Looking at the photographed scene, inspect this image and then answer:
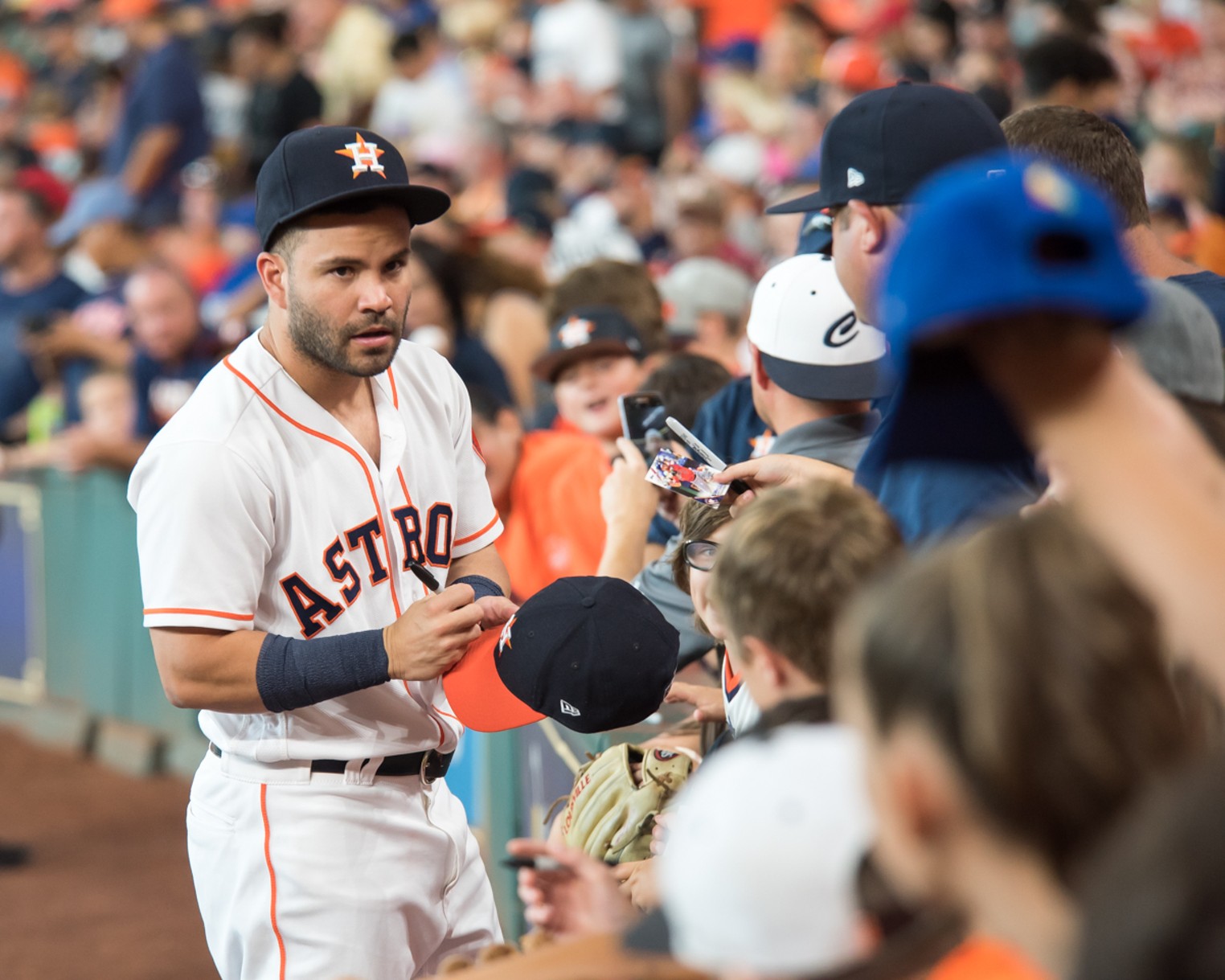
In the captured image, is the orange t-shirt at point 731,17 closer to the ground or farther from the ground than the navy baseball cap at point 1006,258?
farther from the ground

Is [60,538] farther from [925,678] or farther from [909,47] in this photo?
[925,678]

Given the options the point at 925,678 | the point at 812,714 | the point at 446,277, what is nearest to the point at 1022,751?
the point at 925,678

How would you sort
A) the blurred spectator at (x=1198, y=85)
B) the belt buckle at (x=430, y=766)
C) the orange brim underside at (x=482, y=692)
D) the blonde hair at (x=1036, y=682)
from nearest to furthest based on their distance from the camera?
the blonde hair at (x=1036, y=682), the orange brim underside at (x=482, y=692), the belt buckle at (x=430, y=766), the blurred spectator at (x=1198, y=85)

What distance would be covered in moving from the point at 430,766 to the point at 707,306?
3569 millimetres

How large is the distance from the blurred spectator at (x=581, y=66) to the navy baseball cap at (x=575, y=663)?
8.92 m

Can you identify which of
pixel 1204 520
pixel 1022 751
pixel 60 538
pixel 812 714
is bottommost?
pixel 60 538

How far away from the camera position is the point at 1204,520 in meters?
1.26

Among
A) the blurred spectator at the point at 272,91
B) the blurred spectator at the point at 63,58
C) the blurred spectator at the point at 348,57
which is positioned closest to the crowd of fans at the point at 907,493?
the blurred spectator at the point at 272,91

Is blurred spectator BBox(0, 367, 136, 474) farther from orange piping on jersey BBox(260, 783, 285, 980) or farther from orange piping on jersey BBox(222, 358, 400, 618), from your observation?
orange piping on jersey BBox(260, 783, 285, 980)

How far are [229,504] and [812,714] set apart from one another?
4.57 ft

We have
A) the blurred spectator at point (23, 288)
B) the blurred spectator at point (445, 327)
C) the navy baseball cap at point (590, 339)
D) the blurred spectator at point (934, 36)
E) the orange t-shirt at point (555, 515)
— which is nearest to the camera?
the orange t-shirt at point (555, 515)

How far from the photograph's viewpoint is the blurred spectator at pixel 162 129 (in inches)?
421

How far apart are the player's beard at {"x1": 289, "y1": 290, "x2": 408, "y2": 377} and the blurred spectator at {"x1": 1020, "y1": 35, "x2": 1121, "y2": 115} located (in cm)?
294

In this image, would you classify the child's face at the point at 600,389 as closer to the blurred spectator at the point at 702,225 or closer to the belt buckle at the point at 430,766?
the belt buckle at the point at 430,766
